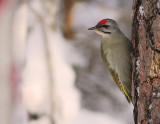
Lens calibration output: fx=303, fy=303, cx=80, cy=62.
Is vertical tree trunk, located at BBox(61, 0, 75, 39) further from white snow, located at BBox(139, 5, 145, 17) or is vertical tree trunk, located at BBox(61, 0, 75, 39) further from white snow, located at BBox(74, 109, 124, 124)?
white snow, located at BBox(139, 5, 145, 17)

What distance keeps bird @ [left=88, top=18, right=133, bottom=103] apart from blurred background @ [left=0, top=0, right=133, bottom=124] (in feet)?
2.03

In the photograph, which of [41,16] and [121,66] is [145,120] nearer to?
[121,66]

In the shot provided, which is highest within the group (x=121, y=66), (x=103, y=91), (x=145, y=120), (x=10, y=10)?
(x=10, y=10)

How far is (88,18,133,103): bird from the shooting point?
1.60 metres

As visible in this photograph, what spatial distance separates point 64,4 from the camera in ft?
23.0

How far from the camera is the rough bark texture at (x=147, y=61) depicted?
121 cm

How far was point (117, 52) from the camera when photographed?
5.41ft

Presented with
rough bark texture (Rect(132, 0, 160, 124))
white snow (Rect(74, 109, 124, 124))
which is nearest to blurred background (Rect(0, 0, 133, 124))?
white snow (Rect(74, 109, 124, 124))

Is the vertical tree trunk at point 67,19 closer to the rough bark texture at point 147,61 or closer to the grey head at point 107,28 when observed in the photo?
the grey head at point 107,28

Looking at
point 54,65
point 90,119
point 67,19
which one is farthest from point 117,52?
point 67,19

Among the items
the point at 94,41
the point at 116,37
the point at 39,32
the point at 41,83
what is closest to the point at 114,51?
the point at 116,37

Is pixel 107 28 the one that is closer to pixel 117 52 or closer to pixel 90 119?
pixel 117 52

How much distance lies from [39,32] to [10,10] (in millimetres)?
2276

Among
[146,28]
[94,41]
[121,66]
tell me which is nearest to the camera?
[146,28]
